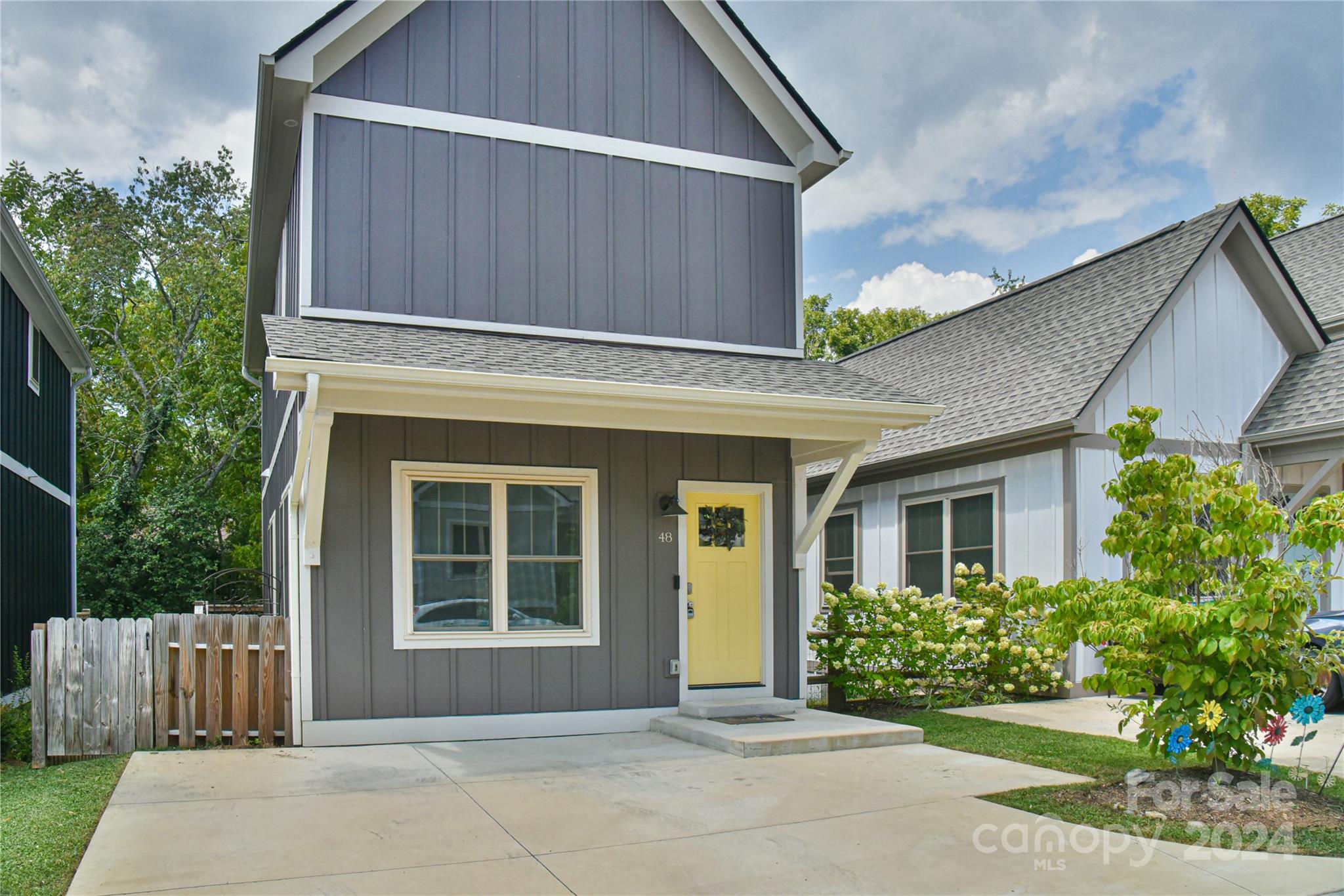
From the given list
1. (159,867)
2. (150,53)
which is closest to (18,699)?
(159,867)

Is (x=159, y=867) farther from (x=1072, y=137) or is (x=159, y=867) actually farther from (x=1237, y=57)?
(x=1072, y=137)

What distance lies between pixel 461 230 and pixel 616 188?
5.20 ft

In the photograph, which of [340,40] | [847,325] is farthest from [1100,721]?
[847,325]

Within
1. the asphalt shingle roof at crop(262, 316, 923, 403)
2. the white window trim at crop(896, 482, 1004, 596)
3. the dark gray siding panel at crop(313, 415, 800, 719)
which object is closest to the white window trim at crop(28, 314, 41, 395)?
the asphalt shingle roof at crop(262, 316, 923, 403)

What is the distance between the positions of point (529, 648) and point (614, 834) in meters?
3.61

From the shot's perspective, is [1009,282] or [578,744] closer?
[578,744]

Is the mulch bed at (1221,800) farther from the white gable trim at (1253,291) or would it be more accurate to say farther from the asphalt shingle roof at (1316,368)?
the asphalt shingle roof at (1316,368)

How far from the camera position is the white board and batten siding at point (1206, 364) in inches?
475

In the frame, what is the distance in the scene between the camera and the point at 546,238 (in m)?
9.62

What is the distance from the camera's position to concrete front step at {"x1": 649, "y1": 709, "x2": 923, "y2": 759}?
8.02 meters

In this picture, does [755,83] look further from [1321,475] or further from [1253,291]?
[1321,475]

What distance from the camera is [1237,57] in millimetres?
15461

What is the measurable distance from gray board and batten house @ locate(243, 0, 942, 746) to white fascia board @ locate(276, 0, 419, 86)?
0.02 metres

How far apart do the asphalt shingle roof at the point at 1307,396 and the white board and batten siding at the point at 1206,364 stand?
6.3 inches
